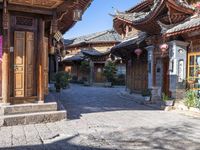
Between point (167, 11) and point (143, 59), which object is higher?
point (167, 11)

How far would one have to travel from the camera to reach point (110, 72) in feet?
98.8

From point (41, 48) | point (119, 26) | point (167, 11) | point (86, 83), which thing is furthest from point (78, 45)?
point (41, 48)

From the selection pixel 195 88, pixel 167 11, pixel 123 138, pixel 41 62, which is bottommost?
pixel 123 138

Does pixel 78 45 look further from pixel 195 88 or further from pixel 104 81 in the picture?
pixel 195 88

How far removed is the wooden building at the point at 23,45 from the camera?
817 cm

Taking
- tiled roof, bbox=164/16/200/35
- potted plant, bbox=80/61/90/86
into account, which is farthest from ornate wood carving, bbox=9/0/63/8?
potted plant, bbox=80/61/90/86

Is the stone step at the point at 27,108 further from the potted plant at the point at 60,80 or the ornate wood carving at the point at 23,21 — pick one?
the potted plant at the point at 60,80

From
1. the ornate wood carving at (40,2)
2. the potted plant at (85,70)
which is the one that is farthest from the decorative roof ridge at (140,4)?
the potted plant at (85,70)

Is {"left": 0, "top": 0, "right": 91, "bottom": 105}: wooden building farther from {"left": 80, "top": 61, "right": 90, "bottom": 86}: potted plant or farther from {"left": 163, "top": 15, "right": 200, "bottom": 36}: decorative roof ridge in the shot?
{"left": 80, "top": 61, "right": 90, "bottom": 86}: potted plant

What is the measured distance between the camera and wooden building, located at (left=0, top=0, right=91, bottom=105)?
8172 millimetres

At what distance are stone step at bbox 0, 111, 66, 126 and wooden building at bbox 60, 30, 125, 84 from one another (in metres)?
23.5

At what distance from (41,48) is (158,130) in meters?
4.06

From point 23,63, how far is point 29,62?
0.19 meters

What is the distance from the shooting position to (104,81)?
32.7 metres
